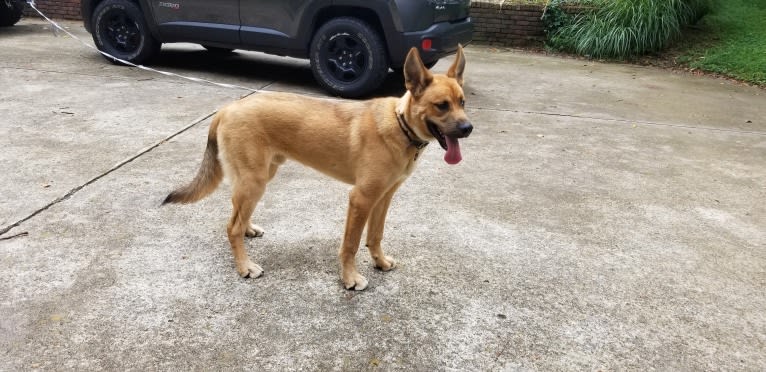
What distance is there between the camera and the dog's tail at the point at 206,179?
115 inches

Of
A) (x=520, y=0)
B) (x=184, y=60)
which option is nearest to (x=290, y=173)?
(x=184, y=60)

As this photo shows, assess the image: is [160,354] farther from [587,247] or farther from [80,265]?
[587,247]

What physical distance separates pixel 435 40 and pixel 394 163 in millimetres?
3944

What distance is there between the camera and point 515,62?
31.7 feet

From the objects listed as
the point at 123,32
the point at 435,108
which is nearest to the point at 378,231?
the point at 435,108

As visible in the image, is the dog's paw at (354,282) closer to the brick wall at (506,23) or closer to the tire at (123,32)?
the tire at (123,32)

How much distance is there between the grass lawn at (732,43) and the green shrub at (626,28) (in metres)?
0.59

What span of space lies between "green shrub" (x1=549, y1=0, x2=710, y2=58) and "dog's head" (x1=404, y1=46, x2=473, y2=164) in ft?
28.7

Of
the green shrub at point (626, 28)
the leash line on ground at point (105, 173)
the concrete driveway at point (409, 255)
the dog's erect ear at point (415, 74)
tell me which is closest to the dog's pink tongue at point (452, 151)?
the dog's erect ear at point (415, 74)

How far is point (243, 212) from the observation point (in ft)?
9.37

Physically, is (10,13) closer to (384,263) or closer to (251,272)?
(251,272)

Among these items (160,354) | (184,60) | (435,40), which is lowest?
(160,354)

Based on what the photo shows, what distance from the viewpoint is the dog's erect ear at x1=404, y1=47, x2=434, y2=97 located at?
2.60 metres

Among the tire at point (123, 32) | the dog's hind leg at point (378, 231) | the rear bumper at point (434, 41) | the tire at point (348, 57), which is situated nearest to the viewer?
the dog's hind leg at point (378, 231)
